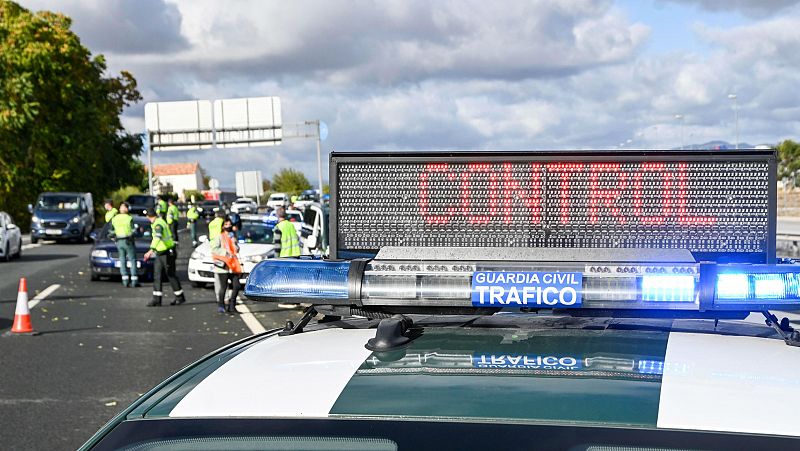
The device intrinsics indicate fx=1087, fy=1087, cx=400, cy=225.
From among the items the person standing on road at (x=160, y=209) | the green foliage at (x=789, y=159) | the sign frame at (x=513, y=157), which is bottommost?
the person standing on road at (x=160, y=209)

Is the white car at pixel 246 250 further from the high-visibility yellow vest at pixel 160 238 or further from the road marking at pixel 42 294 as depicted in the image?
the road marking at pixel 42 294

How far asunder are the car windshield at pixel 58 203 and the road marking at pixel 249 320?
2546 centimetres

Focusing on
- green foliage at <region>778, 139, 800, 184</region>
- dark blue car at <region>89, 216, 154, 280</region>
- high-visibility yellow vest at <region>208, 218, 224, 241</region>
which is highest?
green foliage at <region>778, 139, 800, 184</region>

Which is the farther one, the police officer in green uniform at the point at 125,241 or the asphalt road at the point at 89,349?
the police officer in green uniform at the point at 125,241

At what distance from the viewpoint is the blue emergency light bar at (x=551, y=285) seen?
9.05 ft

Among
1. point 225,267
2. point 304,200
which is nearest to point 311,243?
point 225,267

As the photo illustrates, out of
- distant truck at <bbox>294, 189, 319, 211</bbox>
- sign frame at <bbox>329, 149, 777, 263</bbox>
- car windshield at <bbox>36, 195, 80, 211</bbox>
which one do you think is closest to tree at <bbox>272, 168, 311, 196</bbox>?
distant truck at <bbox>294, 189, 319, 211</bbox>

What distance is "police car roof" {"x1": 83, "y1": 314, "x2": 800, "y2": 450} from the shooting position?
2064 millimetres

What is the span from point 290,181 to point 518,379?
571ft

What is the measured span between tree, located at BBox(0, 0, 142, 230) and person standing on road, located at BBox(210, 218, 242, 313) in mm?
36769

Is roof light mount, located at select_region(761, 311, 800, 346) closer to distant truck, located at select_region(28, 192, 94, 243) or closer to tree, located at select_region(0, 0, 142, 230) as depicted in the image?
distant truck, located at select_region(28, 192, 94, 243)

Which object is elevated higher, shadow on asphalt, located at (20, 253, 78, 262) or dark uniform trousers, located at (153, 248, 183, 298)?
dark uniform trousers, located at (153, 248, 183, 298)

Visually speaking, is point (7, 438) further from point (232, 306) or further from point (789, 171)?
point (789, 171)

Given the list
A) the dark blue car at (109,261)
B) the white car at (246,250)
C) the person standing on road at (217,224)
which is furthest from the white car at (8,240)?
the person standing on road at (217,224)
